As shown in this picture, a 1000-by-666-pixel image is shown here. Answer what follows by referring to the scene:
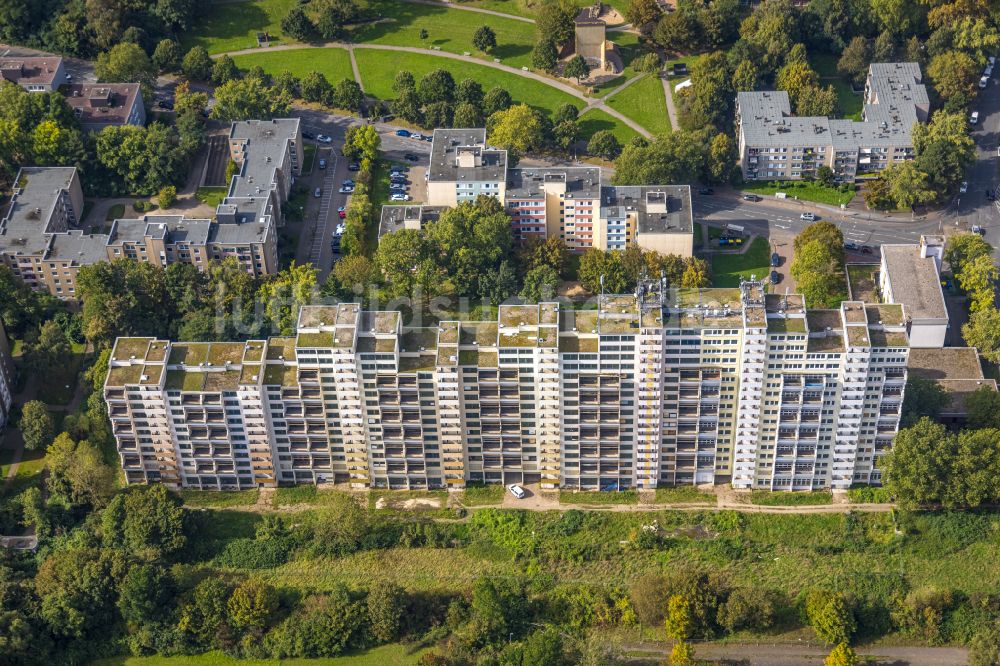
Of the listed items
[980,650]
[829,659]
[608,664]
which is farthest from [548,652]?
[980,650]

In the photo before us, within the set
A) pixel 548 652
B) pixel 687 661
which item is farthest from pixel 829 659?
pixel 548 652

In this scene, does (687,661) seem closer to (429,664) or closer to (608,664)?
(608,664)

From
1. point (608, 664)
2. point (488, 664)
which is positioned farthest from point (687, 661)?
point (488, 664)

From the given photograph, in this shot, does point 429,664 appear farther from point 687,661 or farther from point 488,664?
point 687,661

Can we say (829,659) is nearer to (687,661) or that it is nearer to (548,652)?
(687,661)

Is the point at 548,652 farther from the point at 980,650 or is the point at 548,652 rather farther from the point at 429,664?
the point at 980,650
